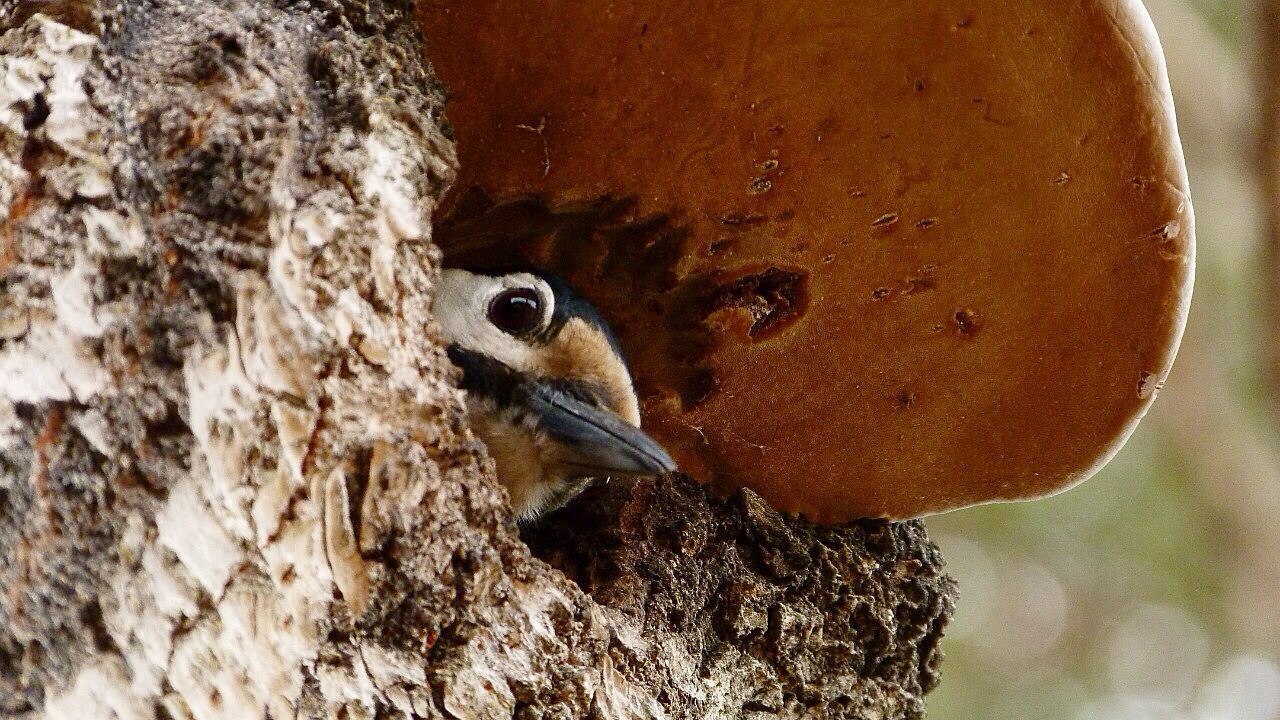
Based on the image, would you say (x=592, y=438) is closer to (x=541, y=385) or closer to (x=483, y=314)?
(x=541, y=385)

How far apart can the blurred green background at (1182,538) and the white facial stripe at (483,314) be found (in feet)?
9.29

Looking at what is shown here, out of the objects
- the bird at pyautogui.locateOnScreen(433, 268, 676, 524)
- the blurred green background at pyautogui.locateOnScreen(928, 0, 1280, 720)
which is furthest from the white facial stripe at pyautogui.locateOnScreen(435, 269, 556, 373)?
the blurred green background at pyautogui.locateOnScreen(928, 0, 1280, 720)

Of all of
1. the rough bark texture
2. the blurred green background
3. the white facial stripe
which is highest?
the rough bark texture

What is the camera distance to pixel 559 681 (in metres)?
1.49

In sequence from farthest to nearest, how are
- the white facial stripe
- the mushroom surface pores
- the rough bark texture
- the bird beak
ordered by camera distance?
the white facial stripe, the bird beak, the mushroom surface pores, the rough bark texture

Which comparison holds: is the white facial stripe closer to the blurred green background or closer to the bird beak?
the bird beak

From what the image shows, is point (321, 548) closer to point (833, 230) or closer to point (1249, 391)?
point (833, 230)

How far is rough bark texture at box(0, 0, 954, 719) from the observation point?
3.63ft

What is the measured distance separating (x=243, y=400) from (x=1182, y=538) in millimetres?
5694

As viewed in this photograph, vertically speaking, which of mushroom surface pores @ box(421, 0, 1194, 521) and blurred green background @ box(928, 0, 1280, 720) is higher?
mushroom surface pores @ box(421, 0, 1194, 521)

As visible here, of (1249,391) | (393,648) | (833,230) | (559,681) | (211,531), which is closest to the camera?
(211,531)

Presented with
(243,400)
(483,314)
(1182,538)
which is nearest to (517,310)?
(483,314)

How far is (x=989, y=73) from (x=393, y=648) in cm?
104

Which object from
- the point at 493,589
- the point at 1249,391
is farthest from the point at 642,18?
the point at 1249,391
